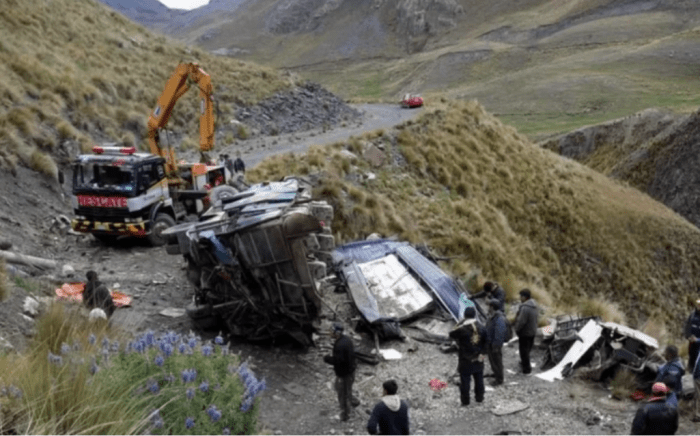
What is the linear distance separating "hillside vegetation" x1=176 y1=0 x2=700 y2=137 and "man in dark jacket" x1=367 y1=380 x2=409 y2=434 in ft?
110

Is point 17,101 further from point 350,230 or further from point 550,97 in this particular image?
point 550,97

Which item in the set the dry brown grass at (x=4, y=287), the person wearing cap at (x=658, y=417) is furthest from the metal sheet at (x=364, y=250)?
the person wearing cap at (x=658, y=417)

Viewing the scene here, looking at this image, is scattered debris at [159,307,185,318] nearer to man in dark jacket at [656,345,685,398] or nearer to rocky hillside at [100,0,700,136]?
man in dark jacket at [656,345,685,398]

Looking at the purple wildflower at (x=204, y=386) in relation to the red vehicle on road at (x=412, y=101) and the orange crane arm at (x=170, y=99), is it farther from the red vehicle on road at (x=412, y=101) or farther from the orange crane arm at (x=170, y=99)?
the red vehicle on road at (x=412, y=101)

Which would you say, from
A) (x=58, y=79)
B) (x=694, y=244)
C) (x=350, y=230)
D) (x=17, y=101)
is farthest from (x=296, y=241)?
(x=694, y=244)

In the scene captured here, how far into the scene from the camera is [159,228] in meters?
16.0

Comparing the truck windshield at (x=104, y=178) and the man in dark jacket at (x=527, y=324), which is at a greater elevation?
the truck windshield at (x=104, y=178)

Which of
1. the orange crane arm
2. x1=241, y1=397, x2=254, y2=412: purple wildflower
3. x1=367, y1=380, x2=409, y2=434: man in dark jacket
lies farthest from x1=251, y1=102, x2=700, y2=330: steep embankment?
x1=241, y1=397, x2=254, y2=412: purple wildflower

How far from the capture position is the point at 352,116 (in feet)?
129

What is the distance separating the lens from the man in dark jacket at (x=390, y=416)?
280 inches

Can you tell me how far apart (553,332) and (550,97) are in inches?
2735

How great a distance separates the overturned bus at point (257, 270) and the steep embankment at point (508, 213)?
23.1 ft

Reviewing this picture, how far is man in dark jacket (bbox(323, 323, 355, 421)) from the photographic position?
8969 mm

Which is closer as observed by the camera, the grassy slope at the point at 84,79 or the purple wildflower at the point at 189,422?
the purple wildflower at the point at 189,422
